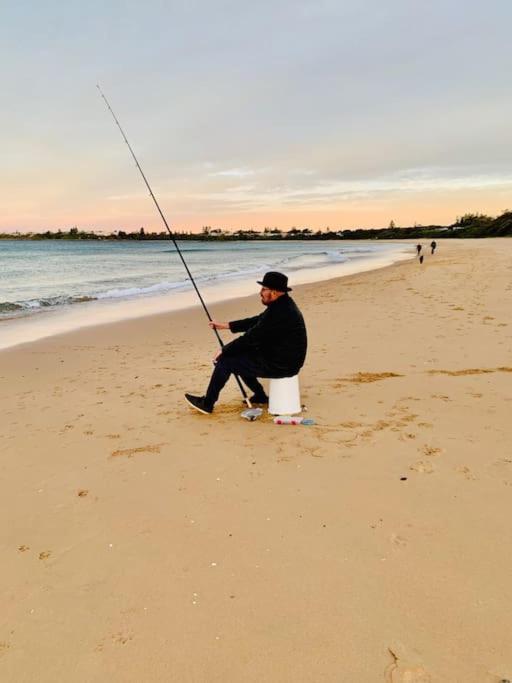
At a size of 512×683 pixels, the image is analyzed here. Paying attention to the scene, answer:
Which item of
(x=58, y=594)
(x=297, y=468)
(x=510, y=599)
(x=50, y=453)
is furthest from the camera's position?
(x=50, y=453)

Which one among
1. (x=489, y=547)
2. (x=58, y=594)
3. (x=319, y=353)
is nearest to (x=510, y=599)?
(x=489, y=547)

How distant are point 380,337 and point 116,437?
4.66 meters

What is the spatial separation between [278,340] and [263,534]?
1990mm

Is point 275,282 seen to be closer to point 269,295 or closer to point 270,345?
point 269,295

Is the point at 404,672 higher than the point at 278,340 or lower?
lower

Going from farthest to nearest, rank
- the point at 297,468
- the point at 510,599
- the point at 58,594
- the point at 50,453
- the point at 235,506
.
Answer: the point at 50,453 < the point at 297,468 < the point at 235,506 < the point at 58,594 < the point at 510,599

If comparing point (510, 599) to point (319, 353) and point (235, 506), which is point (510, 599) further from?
point (319, 353)

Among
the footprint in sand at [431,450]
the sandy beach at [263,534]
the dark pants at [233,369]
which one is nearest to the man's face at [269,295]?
the dark pants at [233,369]

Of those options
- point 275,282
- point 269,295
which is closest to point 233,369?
point 269,295

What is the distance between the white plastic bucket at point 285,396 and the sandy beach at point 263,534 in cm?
18

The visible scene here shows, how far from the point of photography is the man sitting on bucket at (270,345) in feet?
14.1

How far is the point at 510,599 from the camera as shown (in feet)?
7.00

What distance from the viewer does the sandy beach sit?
1945 mm

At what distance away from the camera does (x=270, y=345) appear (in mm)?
4379
